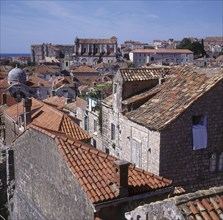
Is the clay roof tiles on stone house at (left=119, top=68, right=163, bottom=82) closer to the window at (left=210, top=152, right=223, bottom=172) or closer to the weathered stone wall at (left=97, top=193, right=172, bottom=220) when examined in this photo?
the window at (left=210, top=152, right=223, bottom=172)

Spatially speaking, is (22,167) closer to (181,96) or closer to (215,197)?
(181,96)

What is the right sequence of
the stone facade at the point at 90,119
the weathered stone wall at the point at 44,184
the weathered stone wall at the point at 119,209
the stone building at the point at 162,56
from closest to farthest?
the weathered stone wall at the point at 119,209, the weathered stone wall at the point at 44,184, the stone facade at the point at 90,119, the stone building at the point at 162,56

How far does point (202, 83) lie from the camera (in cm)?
1522

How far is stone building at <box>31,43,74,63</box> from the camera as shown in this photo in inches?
5955

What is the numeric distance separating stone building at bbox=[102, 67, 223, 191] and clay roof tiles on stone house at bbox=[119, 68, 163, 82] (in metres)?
1.39

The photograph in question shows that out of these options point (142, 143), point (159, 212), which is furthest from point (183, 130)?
point (159, 212)

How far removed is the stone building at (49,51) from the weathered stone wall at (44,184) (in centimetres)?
13803

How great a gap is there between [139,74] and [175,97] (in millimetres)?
3353

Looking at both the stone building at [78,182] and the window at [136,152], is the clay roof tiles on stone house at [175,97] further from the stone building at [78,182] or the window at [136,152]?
the stone building at [78,182]

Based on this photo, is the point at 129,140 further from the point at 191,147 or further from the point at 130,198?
the point at 130,198

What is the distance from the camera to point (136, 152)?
627 inches

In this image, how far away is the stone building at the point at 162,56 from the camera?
372ft

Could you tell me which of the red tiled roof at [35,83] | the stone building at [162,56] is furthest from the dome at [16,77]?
the stone building at [162,56]

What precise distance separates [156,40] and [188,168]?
516 ft
